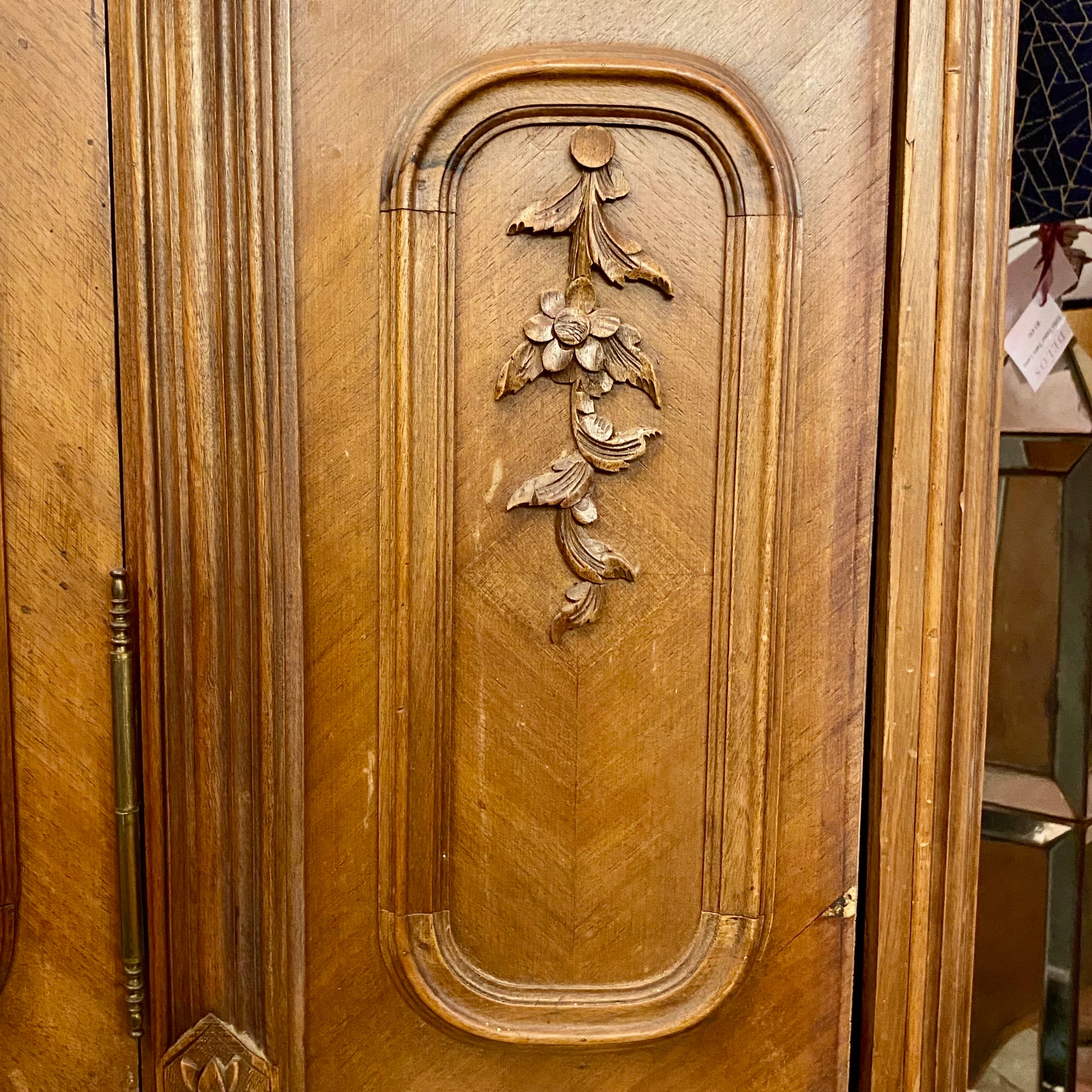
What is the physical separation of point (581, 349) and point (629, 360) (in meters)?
0.03

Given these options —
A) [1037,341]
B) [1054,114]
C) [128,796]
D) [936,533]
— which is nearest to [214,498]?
[128,796]

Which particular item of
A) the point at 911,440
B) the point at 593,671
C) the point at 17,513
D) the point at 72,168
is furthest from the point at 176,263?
the point at 911,440

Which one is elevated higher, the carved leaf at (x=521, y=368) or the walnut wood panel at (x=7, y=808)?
the carved leaf at (x=521, y=368)

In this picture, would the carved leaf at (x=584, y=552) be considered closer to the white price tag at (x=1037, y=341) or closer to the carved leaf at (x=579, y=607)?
the carved leaf at (x=579, y=607)

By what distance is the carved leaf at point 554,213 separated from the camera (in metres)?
0.56

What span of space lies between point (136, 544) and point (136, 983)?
1.02 feet

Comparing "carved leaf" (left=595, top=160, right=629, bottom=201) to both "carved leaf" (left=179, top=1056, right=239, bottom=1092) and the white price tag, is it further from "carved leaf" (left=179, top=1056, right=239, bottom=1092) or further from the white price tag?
"carved leaf" (left=179, top=1056, right=239, bottom=1092)

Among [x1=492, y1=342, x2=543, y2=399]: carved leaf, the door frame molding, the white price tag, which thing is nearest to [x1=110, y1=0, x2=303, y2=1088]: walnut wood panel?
the door frame molding

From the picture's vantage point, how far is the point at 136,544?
0.59 meters

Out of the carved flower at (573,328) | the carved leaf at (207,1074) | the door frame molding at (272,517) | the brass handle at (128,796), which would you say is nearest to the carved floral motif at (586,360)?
the carved flower at (573,328)

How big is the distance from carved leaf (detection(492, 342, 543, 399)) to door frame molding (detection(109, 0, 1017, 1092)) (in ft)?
0.47

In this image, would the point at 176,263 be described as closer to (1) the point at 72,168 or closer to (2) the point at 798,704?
(1) the point at 72,168

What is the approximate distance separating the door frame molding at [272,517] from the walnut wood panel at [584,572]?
72 millimetres

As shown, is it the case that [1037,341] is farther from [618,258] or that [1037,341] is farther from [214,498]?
[214,498]
